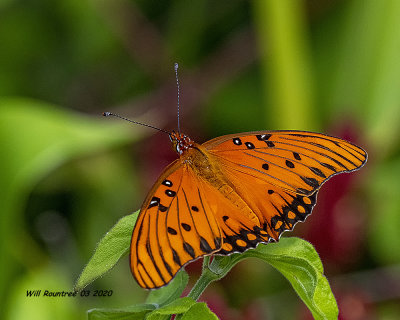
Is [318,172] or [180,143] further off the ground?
[180,143]

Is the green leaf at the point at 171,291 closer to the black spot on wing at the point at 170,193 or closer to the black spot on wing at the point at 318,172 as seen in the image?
the black spot on wing at the point at 170,193

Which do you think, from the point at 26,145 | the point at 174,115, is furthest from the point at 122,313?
the point at 174,115

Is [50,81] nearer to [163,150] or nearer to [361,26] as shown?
[163,150]

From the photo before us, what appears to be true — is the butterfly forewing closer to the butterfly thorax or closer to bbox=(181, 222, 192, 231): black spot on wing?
the butterfly thorax

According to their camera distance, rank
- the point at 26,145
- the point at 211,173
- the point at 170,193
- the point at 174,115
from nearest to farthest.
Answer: the point at 170,193 < the point at 211,173 < the point at 26,145 < the point at 174,115

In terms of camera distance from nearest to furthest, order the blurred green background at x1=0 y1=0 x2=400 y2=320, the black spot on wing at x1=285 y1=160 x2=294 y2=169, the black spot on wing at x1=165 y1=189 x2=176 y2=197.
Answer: the black spot on wing at x1=165 y1=189 x2=176 y2=197 → the black spot on wing at x1=285 y1=160 x2=294 y2=169 → the blurred green background at x1=0 y1=0 x2=400 y2=320

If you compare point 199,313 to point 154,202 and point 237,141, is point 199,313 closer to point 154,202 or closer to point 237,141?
point 154,202

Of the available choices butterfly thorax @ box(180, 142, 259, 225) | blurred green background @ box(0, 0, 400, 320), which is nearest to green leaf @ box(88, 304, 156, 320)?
butterfly thorax @ box(180, 142, 259, 225)

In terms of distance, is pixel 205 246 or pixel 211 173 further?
pixel 211 173
